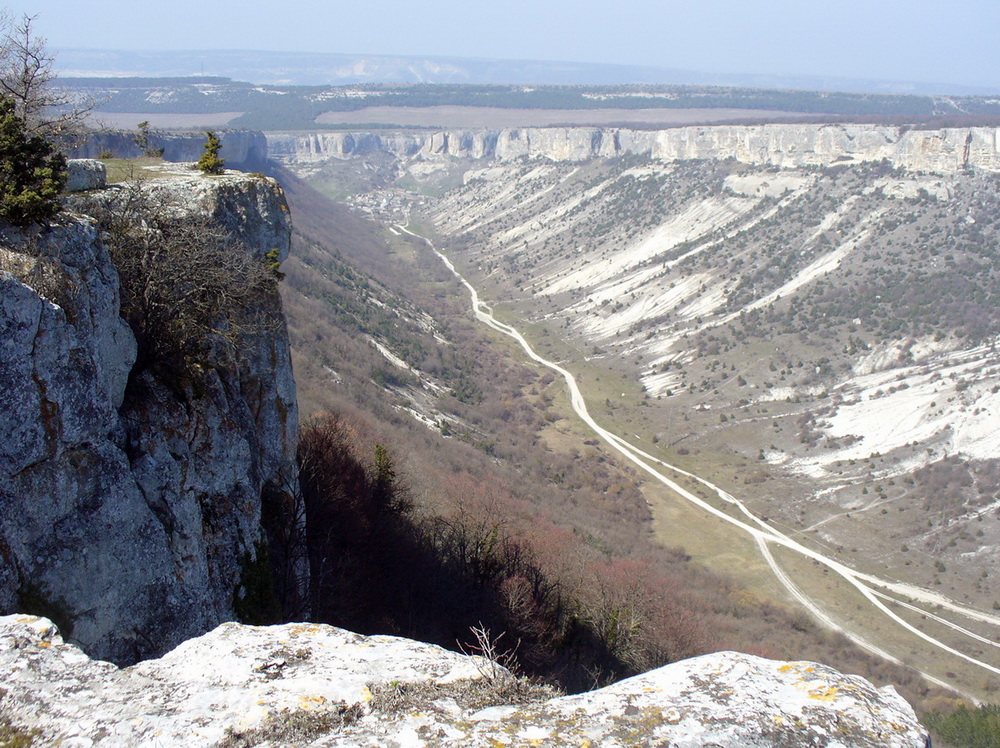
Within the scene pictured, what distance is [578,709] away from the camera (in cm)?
492

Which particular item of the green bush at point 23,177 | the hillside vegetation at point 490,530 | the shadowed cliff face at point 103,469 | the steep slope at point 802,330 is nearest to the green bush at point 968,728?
the hillside vegetation at point 490,530

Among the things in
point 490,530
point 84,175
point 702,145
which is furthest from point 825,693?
point 702,145

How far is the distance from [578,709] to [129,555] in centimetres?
538

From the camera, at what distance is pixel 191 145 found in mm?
78812

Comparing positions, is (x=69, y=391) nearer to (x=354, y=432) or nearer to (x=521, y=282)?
(x=354, y=432)

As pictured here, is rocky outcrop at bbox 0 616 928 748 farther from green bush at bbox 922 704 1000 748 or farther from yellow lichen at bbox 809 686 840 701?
green bush at bbox 922 704 1000 748

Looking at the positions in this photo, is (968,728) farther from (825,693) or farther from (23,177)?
(23,177)

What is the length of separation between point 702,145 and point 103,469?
10582cm

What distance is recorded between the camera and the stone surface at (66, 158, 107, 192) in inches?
401

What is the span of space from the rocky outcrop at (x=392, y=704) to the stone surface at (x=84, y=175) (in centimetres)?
735

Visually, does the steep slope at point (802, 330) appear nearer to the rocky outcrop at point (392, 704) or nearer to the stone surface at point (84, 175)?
the rocky outcrop at point (392, 704)

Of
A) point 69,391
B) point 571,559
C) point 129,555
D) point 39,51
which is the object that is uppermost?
point 39,51

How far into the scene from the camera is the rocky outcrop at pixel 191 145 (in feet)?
174

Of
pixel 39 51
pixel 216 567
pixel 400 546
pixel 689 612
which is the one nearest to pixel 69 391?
pixel 216 567
